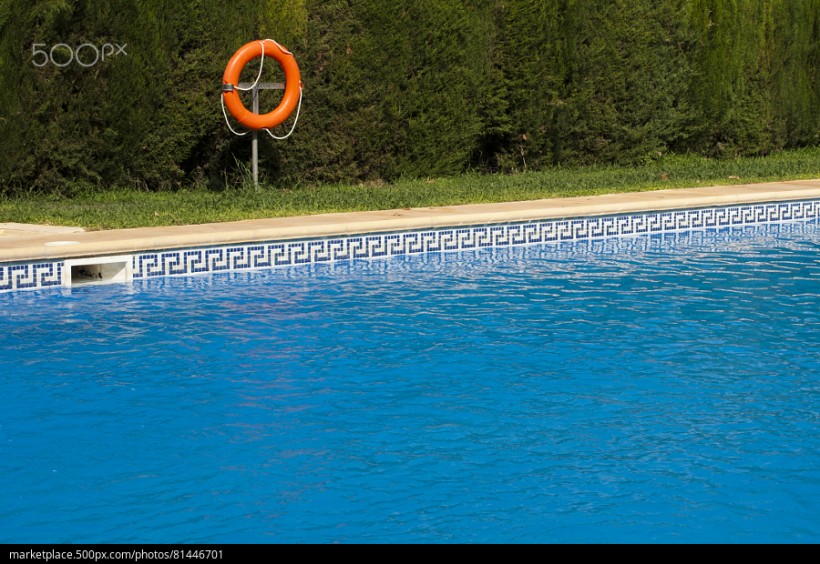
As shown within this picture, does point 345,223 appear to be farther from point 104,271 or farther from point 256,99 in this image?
point 256,99

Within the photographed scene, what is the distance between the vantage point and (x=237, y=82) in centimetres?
1215

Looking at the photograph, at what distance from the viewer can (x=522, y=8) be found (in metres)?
14.6

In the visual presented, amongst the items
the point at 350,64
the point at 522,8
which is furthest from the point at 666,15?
the point at 350,64

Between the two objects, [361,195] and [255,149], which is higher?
[255,149]

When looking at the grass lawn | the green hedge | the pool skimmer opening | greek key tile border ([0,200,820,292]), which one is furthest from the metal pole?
the pool skimmer opening

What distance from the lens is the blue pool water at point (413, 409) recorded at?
4441 millimetres

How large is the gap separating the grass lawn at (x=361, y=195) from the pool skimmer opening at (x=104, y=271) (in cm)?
86

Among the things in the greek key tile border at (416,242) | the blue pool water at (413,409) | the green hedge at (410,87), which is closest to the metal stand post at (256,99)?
the green hedge at (410,87)

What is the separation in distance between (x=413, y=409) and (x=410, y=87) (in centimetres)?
862

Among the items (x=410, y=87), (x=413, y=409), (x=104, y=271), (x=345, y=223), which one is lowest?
(x=413, y=409)

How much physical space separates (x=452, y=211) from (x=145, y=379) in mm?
4924

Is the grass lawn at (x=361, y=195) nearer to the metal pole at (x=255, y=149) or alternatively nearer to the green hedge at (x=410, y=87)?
the metal pole at (x=255, y=149)

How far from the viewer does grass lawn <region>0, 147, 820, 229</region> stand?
33.8 feet

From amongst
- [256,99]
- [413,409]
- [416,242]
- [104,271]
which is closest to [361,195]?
[256,99]
